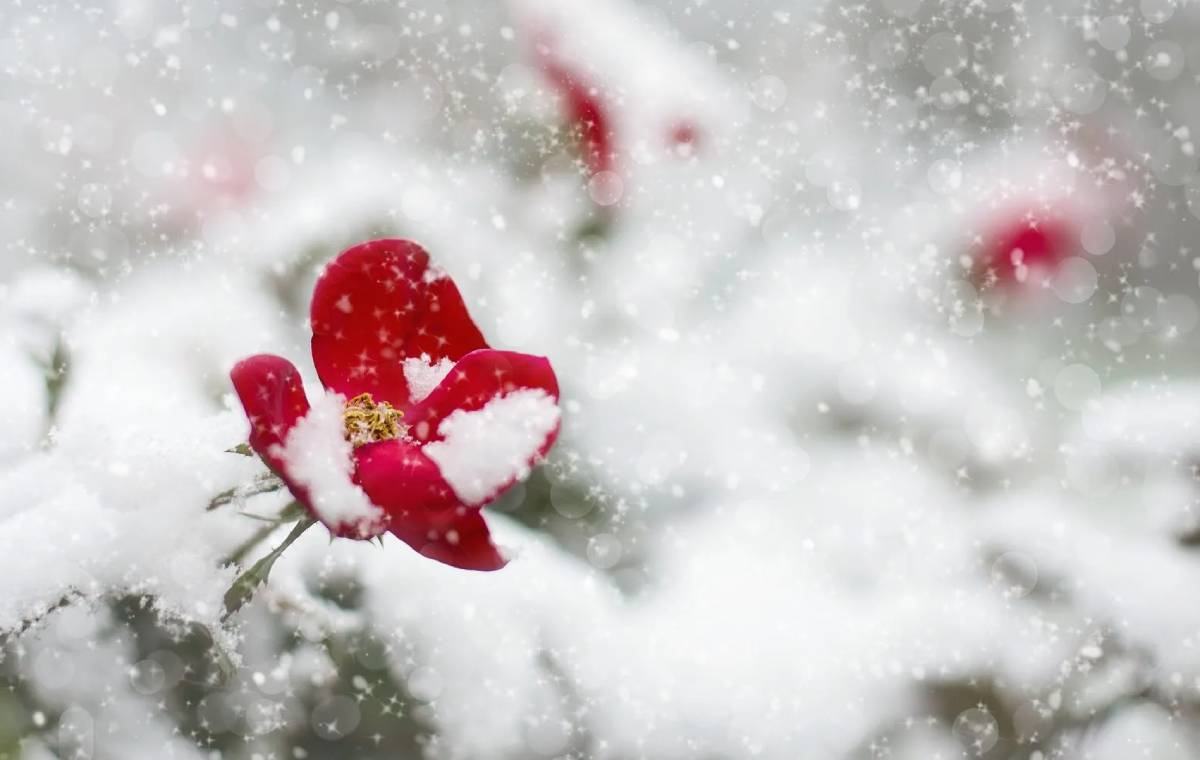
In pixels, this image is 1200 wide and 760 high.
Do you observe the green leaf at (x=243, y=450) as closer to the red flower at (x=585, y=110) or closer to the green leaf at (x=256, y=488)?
the green leaf at (x=256, y=488)

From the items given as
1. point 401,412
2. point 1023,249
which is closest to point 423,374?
point 401,412

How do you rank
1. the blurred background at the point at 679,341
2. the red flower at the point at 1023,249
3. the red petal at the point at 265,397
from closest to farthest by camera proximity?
the red petal at the point at 265,397
the blurred background at the point at 679,341
the red flower at the point at 1023,249

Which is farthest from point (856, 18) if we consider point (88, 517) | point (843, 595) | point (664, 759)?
point (88, 517)

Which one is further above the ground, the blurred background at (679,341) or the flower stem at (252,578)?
the blurred background at (679,341)

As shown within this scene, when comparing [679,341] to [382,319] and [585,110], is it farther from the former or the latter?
[382,319]

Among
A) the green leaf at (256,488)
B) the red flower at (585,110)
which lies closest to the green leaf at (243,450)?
the green leaf at (256,488)

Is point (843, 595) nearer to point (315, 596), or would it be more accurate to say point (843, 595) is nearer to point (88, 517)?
point (315, 596)

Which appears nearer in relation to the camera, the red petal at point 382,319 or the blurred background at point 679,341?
the red petal at point 382,319

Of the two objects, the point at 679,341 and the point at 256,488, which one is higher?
the point at 679,341
